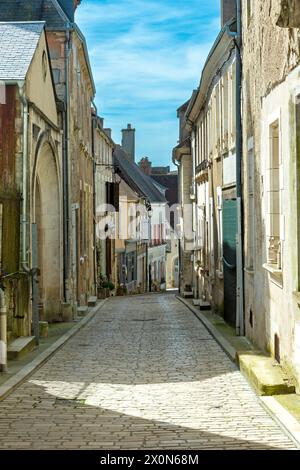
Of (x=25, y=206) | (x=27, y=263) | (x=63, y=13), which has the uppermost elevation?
(x=63, y=13)

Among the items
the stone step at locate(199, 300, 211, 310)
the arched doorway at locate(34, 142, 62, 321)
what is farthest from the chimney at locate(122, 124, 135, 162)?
the arched doorway at locate(34, 142, 62, 321)

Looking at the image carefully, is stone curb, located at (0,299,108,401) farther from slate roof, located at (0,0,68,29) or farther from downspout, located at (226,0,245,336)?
slate roof, located at (0,0,68,29)

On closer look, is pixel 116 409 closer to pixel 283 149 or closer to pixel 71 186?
pixel 283 149

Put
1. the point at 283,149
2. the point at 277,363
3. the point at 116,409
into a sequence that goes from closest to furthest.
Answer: the point at 116,409, the point at 283,149, the point at 277,363

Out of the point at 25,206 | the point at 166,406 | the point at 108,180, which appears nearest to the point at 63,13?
the point at 25,206

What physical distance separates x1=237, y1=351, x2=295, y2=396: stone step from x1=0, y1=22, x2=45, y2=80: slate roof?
640 centimetres

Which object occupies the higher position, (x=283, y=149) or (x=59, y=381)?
(x=283, y=149)

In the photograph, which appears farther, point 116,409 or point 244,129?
point 244,129

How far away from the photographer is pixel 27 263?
1447cm

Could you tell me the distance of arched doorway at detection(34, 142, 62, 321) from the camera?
18953 millimetres

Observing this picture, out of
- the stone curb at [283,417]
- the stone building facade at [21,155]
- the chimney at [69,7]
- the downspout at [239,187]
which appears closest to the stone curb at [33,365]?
the stone building facade at [21,155]

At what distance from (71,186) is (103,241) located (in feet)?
47.0

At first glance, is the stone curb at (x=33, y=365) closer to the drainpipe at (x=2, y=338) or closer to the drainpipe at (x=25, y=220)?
the drainpipe at (x=2, y=338)

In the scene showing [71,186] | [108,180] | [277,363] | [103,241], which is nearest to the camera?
[277,363]
